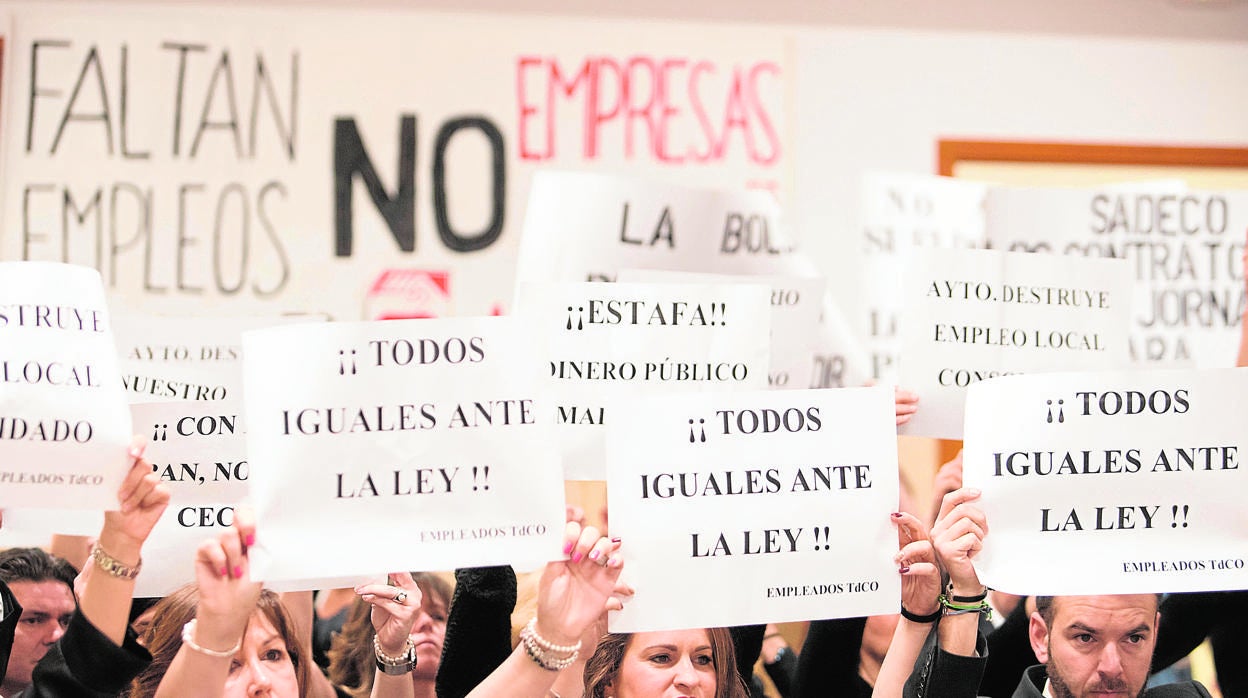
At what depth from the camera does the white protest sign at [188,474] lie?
180cm

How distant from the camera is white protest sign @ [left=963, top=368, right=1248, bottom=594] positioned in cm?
175

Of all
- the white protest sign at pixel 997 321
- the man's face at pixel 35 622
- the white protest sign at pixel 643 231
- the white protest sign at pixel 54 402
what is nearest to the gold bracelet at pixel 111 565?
the white protest sign at pixel 54 402

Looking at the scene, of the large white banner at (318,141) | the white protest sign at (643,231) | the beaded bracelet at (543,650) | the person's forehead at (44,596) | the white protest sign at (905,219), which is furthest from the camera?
the large white banner at (318,141)

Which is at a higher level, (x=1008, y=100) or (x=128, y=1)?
(x=128, y=1)

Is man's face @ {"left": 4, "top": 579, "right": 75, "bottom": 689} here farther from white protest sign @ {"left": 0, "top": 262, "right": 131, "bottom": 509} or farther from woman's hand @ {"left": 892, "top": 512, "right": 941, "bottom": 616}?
woman's hand @ {"left": 892, "top": 512, "right": 941, "bottom": 616}

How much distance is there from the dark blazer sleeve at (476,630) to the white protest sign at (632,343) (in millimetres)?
218

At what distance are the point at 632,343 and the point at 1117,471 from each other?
0.74 m

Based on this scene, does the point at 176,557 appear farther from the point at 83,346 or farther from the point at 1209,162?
the point at 1209,162

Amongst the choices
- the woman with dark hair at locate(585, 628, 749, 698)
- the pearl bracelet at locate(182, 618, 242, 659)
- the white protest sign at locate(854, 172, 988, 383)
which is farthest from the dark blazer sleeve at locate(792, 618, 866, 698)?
the white protest sign at locate(854, 172, 988, 383)

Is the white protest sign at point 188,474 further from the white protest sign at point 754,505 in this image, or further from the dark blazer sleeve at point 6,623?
the white protest sign at point 754,505

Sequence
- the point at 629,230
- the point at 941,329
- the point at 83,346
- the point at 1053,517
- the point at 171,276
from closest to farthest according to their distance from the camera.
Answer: the point at 83,346 < the point at 1053,517 < the point at 941,329 < the point at 629,230 < the point at 171,276

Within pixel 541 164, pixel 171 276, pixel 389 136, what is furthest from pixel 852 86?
pixel 171 276

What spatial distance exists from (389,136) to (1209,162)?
2.68m

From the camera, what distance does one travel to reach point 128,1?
3.78 metres
